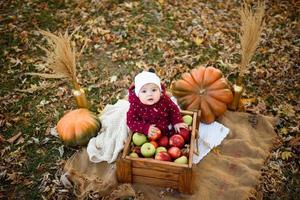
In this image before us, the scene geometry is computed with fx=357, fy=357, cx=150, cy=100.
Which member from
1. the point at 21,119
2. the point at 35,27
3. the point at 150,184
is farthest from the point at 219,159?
the point at 35,27

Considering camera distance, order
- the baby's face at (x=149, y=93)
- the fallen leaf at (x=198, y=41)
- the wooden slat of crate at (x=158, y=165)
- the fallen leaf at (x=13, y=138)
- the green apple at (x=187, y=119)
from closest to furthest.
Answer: the wooden slat of crate at (x=158, y=165) < the baby's face at (x=149, y=93) < the green apple at (x=187, y=119) < the fallen leaf at (x=13, y=138) < the fallen leaf at (x=198, y=41)

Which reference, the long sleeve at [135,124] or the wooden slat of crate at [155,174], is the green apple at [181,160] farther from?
the long sleeve at [135,124]

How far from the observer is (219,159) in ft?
14.5

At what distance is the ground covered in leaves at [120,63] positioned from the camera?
4527 millimetres

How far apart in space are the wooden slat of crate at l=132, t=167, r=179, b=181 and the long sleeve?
42 centimetres

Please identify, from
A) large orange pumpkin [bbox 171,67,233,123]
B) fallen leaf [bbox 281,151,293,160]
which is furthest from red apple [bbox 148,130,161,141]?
Result: fallen leaf [bbox 281,151,293,160]

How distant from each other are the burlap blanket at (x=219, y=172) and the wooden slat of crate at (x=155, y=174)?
0.22 m

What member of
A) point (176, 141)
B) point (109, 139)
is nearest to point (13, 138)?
point (109, 139)

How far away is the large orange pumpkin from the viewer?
4.69 meters

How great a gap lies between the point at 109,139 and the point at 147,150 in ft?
2.61

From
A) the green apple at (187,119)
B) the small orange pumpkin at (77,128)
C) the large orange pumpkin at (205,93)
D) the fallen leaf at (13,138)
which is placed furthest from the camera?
the fallen leaf at (13,138)

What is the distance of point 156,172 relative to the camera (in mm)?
3891

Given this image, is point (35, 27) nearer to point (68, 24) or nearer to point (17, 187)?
point (68, 24)

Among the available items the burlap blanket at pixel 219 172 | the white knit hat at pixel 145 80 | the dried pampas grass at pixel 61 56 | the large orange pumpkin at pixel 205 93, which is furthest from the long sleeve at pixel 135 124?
the dried pampas grass at pixel 61 56
